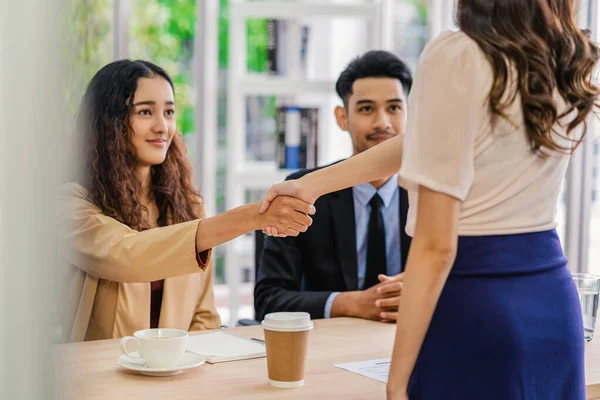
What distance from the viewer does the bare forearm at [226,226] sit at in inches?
74.4

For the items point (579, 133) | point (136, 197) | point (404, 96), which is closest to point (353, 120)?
point (404, 96)

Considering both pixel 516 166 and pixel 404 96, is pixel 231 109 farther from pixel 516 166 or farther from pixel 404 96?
pixel 516 166

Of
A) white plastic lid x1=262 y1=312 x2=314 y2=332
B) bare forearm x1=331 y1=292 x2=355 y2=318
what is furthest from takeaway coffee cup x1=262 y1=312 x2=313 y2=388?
bare forearm x1=331 y1=292 x2=355 y2=318

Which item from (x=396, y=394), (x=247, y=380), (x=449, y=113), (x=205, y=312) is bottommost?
(x=205, y=312)

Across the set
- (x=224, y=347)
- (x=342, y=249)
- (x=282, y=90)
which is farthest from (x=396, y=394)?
(x=282, y=90)

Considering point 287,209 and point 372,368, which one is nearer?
point 372,368

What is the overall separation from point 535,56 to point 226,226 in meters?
1.06

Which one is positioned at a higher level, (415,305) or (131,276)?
(415,305)

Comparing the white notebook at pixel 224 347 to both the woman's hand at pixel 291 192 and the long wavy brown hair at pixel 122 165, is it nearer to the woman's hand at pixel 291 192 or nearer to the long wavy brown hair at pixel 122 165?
the woman's hand at pixel 291 192

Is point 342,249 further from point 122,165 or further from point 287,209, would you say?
Answer: point 122,165

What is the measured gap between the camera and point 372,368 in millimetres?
1452

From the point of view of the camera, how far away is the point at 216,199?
12.5 feet

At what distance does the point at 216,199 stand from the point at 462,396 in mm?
2875

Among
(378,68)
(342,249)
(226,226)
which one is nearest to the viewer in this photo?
(226,226)
